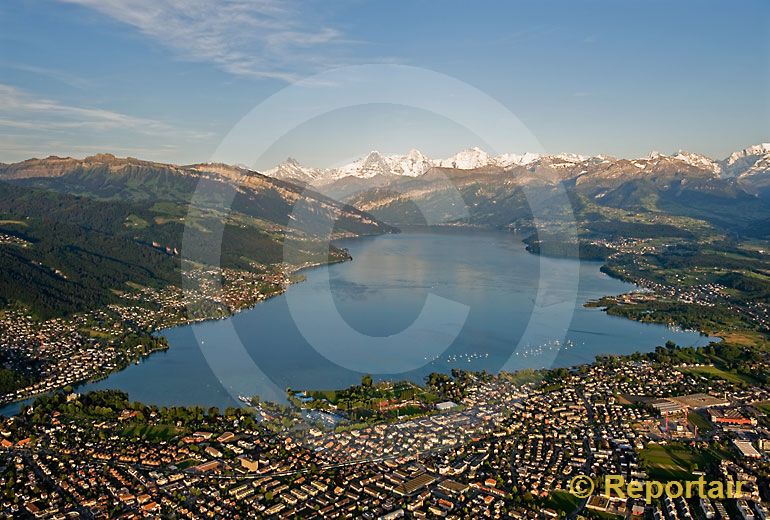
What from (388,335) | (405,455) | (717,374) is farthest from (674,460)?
(388,335)

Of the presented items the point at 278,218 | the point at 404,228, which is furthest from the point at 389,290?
the point at 404,228

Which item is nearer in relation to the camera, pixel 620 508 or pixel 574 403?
pixel 620 508

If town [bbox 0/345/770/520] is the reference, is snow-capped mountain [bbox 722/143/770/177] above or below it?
above

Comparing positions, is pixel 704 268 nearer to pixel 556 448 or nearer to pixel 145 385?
pixel 556 448

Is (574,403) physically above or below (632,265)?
below

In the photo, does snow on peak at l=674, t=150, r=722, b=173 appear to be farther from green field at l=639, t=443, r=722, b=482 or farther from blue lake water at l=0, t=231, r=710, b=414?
green field at l=639, t=443, r=722, b=482

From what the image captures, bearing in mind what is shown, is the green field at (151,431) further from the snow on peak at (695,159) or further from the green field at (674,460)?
the snow on peak at (695,159)

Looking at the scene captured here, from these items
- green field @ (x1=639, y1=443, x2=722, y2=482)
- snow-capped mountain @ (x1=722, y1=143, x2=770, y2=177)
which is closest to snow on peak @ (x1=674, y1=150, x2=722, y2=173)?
snow-capped mountain @ (x1=722, y1=143, x2=770, y2=177)

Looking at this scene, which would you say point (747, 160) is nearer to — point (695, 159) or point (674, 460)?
point (695, 159)
